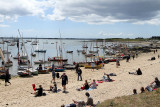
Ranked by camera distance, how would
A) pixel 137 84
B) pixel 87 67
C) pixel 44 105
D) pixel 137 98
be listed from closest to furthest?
pixel 137 98
pixel 44 105
pixel 137 84
pixel 87 67

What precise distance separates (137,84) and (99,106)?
334 inches

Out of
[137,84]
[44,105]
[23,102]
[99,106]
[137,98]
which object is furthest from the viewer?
[137,84]

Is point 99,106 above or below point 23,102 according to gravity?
above

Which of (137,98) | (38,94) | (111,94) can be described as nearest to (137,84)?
(111,94)

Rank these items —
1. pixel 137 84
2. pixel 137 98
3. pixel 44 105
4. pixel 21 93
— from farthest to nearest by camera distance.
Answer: pixel 137 84, pixel 21 93, pixel 44 105, pixel 137 98

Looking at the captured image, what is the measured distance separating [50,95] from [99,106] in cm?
580

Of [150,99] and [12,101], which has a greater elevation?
[150,99]

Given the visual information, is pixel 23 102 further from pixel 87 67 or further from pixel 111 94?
pixel 87 67

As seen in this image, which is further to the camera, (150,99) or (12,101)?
(12,101)

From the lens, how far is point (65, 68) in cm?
3269

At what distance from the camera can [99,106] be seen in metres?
9.71

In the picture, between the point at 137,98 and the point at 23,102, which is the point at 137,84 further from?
the point at 23,102

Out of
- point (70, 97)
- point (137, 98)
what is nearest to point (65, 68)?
point (70, 97)

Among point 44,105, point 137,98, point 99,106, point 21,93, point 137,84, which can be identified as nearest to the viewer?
point 99,106
